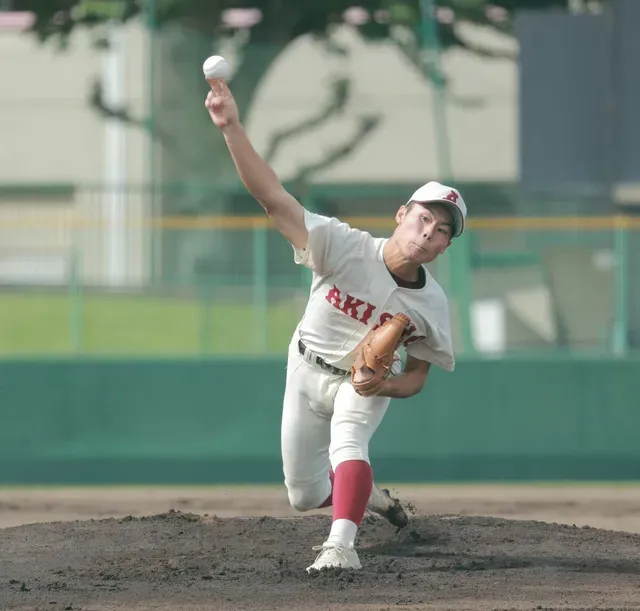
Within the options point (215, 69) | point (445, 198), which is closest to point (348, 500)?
point (445, 198)

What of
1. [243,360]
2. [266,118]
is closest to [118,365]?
[243,360]

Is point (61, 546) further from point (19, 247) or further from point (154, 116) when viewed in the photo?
point (154, 116)

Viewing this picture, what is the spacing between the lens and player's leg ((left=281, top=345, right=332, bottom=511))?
6.08 meters

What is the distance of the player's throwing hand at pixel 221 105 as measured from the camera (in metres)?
5.36

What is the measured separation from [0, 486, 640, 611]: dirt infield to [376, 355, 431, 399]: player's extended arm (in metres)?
0.74

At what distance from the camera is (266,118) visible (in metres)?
16.6

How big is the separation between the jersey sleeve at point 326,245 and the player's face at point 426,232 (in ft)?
0.68

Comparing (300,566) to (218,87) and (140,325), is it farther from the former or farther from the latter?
(140,325)

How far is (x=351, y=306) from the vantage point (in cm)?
587

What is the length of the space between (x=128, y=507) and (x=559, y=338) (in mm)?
3709

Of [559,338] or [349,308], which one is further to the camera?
[559,338]

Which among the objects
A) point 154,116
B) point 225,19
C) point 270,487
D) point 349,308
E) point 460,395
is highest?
point 225,19

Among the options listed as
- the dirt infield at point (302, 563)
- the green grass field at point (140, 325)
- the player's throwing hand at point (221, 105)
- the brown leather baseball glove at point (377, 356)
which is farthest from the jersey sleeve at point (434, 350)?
the green grass field at point (140, 325)

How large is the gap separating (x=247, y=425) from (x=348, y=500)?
486cm
